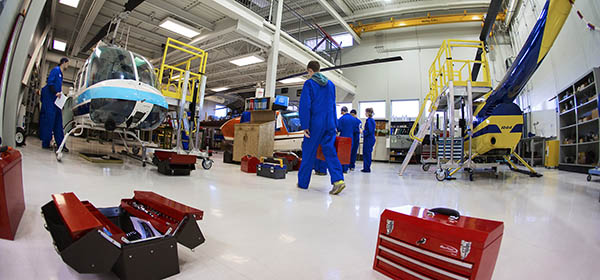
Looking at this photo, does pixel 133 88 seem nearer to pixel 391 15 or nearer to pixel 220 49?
pixel 220 49

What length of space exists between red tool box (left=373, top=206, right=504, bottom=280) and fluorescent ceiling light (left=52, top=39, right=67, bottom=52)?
16718mm

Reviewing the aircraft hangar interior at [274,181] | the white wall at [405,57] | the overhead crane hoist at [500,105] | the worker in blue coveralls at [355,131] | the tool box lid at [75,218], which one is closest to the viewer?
the tool box lid at [75,218]

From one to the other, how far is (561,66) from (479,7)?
5.49m

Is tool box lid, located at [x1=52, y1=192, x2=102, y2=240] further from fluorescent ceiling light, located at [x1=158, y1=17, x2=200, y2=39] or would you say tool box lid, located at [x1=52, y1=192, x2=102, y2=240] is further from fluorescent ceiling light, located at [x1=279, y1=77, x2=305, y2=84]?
fluorescent ceiling light, located at [x1=279, y1=77, x2=305, y2=84]

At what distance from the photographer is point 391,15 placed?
13.3m

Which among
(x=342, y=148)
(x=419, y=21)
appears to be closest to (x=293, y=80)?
(x=419, y=21)

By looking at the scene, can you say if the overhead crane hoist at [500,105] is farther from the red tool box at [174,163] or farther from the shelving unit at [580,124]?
the red tool box at [174,163]

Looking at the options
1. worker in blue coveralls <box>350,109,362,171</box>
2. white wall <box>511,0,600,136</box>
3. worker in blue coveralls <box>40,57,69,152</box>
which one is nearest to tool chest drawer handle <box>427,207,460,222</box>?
worker in blue coveralls <box>350,109,362,171</box>

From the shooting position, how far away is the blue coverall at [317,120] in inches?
124

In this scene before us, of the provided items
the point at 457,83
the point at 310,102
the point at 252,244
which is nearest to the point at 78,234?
the point at 252,244

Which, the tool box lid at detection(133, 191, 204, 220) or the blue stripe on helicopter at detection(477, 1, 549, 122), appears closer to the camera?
the tool box lid at detection(133, 191, 204, 220)

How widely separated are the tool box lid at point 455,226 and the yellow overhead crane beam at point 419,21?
14000 mm

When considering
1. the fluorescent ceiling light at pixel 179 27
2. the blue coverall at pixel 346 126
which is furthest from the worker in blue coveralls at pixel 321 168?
the fluorescent ceiling light at pixel 179 27

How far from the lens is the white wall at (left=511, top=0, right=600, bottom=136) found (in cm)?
639
